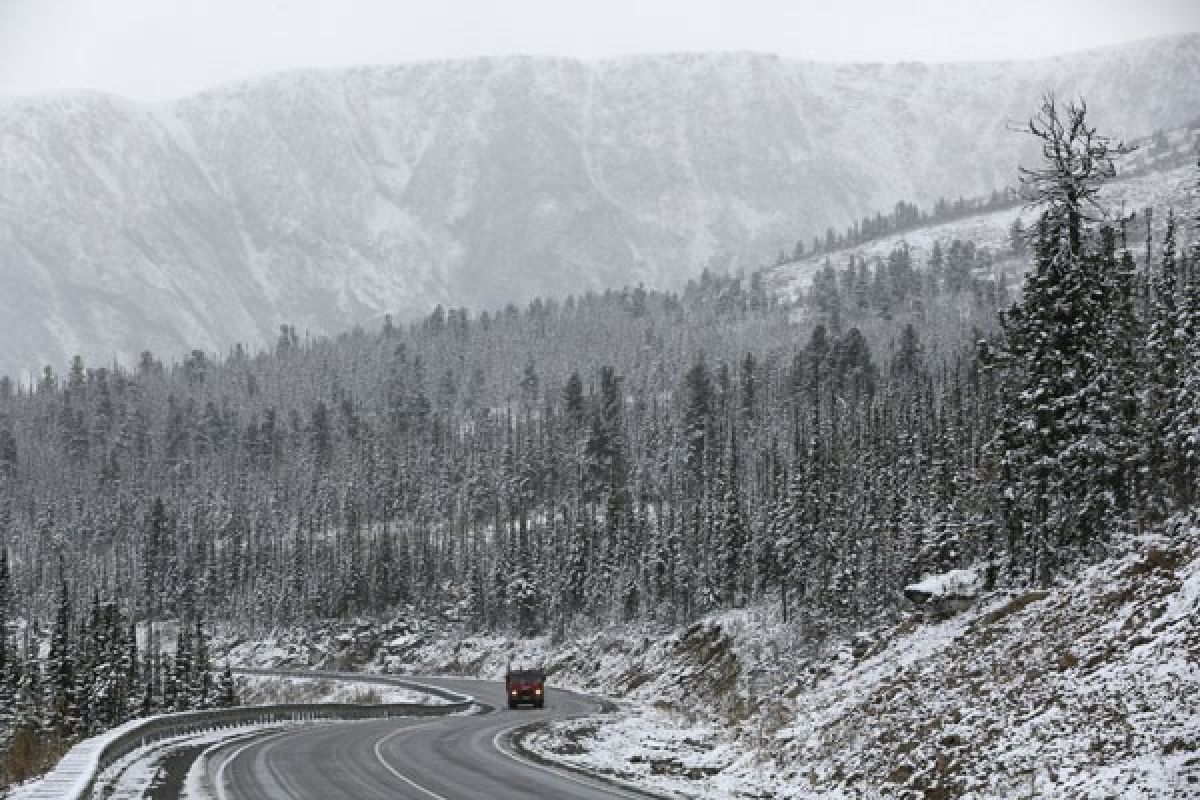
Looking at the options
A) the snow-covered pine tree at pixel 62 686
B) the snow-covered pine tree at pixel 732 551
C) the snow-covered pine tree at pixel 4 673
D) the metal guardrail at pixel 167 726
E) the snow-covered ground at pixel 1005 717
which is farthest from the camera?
the snow-covered pine tree at pixel 732 551

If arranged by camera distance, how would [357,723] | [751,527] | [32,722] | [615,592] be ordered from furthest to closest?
[615,592] < [751,527] < [32,722] < [357,723]

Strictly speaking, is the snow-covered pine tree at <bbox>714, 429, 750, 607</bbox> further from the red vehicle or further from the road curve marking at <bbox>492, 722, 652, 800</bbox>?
the road curve marking at <bbox>492, 722, 652, 800</bbox>

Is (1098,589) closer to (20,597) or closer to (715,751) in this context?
(715,751)

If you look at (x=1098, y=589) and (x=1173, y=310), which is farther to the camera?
(x=1173, y=310)

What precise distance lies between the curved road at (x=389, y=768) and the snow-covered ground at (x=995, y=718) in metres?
1.97

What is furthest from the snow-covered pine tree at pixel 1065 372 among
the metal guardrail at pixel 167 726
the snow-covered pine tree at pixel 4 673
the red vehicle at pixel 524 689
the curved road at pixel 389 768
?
the snow-covered pine tree at pixel 4 673

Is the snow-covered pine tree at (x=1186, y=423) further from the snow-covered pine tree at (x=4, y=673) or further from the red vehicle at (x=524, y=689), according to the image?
the snow-covered pine tree at (x=4, y=673)

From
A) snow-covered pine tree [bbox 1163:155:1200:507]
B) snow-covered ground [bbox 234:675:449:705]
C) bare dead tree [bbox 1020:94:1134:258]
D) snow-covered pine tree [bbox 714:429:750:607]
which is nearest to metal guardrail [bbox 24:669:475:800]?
snow-covered ground [bbox 234:675:449:705]

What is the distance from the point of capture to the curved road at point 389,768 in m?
22.8

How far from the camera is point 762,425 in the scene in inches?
6550

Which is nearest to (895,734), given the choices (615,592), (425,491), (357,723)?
(357,723)

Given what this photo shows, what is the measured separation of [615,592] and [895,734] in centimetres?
8819

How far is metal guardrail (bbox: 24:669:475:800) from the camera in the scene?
19.4m

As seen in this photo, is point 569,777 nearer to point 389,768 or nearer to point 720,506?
point 389,768
